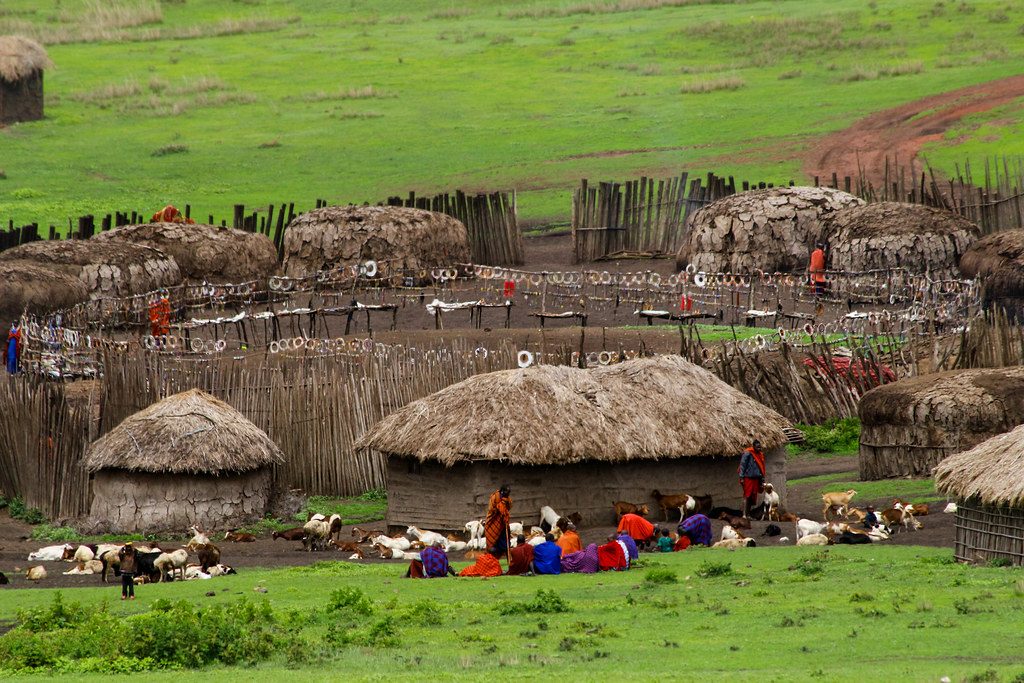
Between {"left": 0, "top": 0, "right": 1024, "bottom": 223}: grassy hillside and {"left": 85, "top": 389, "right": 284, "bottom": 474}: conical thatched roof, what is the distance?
26.9 meters

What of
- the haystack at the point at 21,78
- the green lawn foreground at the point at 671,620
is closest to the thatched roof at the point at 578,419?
the green lawn foreground at the point at 671,620

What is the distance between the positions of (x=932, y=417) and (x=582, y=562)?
7.84 m

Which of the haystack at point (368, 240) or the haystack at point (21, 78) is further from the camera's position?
the haystack at point (21, 78)

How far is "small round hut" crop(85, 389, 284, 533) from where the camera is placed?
2514cm

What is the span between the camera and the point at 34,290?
35.1m

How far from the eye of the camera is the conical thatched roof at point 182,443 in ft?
82.3

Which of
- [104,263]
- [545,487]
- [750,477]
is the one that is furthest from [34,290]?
[750,477]

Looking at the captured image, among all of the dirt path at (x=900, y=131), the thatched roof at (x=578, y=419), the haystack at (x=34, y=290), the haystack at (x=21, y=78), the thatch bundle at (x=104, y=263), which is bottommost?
the thatched roof at (x=578, y=419)

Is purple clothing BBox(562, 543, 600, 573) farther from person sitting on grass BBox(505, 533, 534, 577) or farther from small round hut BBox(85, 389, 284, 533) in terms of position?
small round hut BBox(85, 389, 284, 533)

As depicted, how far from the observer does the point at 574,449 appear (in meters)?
23.8

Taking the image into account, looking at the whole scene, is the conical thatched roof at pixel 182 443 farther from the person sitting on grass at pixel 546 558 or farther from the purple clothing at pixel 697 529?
the person sitting on grass at pixel 546 558

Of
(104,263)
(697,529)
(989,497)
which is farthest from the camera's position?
(104,263)

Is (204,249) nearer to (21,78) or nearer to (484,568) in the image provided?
(484,568)

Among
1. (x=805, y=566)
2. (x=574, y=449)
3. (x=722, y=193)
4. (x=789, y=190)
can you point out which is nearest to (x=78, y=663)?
(x=805, y=566)
